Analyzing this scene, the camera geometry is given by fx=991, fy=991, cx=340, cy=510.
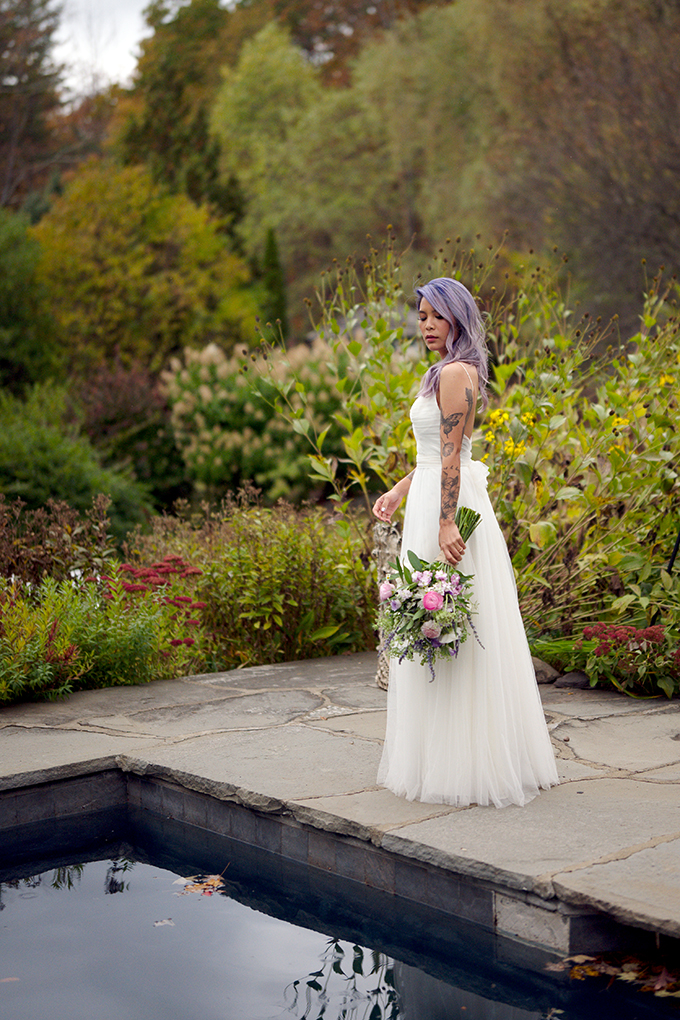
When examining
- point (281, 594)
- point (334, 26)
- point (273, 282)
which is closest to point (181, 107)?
point (273, 282)

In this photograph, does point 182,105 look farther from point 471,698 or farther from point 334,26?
point 471,698

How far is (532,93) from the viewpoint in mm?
23000

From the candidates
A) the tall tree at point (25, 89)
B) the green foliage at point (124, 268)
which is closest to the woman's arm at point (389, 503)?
the green foliage at point (124, 268)

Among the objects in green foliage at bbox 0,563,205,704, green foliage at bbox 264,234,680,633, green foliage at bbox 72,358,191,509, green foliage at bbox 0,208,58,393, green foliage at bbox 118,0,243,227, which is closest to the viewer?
green foliage at bbox 0,563,205,704

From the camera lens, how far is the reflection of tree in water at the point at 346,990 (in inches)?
107

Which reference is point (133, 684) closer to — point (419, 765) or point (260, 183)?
point (419, 765)

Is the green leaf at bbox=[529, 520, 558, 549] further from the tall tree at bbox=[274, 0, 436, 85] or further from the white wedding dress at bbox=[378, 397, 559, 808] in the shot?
the tall tree at bbox=[274, 0, 436, 85]

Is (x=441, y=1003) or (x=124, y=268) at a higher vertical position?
(x=124, y=268)

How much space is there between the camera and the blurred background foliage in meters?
5.82

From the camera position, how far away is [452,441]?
3.47m

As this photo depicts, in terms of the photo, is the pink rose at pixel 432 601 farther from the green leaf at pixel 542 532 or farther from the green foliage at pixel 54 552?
the green foliage at pixel 54 552

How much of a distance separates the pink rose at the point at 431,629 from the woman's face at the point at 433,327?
38.4 inches

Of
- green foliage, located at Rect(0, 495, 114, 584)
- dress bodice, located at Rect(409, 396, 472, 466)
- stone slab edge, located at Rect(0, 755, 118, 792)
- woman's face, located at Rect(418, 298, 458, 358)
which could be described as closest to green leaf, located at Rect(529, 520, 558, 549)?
dress bodice, located at Rect(409, 396, 472, 466)

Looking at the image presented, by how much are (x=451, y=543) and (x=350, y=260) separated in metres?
2.96
